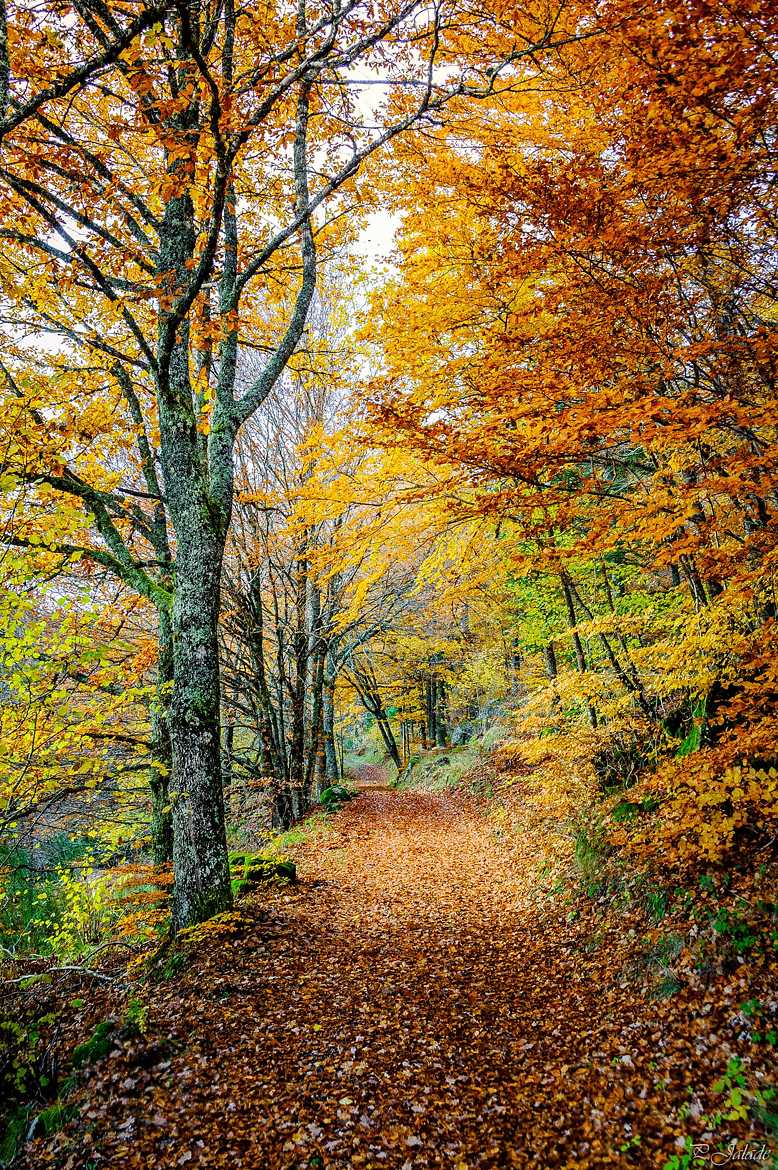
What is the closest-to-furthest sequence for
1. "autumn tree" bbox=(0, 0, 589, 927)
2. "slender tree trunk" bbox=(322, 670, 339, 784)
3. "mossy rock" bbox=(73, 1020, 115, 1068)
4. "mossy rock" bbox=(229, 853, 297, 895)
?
"mossy rock" bbox=(73, 1020, 115, 1068) < "autumn tree" bbox=(0, 0, 589, 927) < "mossy rock" bbox=(229, 853, 297, 895) < "slender tree trunk" bbox=(322, 670, 339, 784)

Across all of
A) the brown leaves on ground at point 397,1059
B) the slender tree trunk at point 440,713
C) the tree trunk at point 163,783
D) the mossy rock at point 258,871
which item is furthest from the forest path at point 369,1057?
the slender tree trunk at point 440,713

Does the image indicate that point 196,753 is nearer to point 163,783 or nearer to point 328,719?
point 163,783

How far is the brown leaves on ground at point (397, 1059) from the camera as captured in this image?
3193 millimetres

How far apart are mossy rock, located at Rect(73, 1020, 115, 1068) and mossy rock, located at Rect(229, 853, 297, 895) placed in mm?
3164

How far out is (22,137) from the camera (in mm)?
5527

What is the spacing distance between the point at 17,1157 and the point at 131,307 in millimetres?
9539

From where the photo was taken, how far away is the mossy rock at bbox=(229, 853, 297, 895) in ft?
24.2

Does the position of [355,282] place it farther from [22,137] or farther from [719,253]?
[719,253]

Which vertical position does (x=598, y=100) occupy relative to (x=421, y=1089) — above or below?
above

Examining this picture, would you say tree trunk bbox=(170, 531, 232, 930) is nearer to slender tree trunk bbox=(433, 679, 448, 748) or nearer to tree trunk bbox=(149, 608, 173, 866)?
tree trunk bbox=(149, 608, 173, 866)

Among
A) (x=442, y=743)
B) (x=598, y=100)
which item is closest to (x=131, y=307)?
(x=598, y=100)

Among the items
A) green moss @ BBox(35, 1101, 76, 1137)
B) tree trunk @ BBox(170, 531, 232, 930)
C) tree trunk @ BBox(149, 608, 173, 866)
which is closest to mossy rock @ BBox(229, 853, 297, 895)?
tree trunk @ BBox(149, 608, 173, 866)

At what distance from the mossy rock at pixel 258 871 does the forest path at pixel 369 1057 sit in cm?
65

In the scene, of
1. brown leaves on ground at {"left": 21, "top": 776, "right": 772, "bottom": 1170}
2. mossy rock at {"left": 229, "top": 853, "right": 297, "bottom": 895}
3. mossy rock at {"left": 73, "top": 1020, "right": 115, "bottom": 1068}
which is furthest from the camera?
mossy rock at {"left": 229, "top": 853, "right": 297, "bottom": 895}
